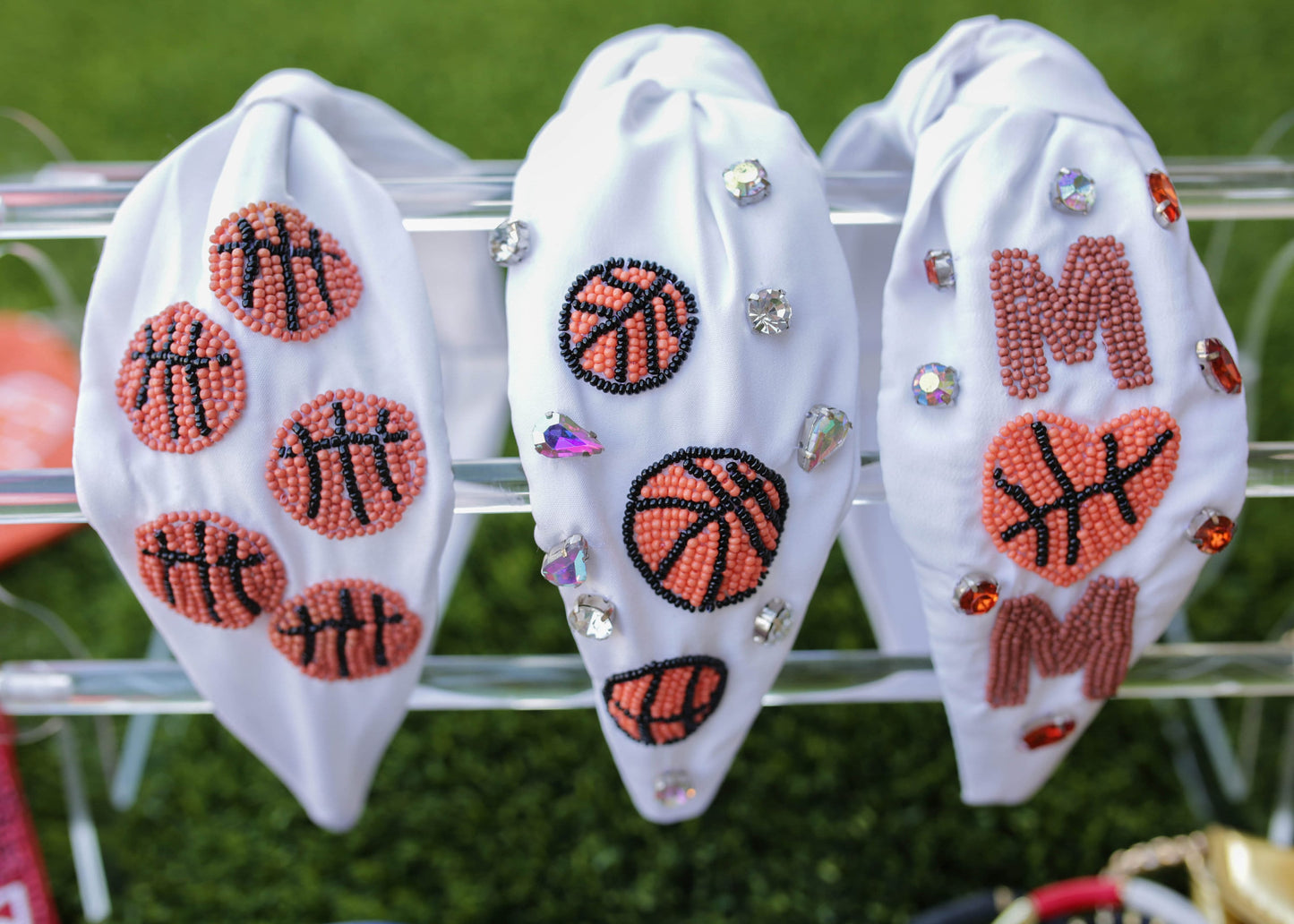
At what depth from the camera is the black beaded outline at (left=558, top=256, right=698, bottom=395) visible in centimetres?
58

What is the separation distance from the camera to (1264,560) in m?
1.52

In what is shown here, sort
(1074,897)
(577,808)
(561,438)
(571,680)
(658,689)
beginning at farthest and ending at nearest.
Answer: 1. (577,808)
2. (1074,897)
3. (571,680)
4. (658,689)
5. (561,438)

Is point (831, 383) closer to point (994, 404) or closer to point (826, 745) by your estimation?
point (994, 404)

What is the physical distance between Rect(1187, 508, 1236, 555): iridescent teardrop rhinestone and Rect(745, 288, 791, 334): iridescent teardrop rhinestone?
312 mm

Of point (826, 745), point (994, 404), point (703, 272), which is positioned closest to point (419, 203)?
point (703, 272)

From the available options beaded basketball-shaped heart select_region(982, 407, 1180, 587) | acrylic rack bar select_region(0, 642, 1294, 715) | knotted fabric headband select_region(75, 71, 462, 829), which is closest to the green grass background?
acrylic rack bar select_region(0, 642, 1294, 715)

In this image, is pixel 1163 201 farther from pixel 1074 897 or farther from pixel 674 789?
pixel 1074 897

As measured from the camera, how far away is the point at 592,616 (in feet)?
2.04

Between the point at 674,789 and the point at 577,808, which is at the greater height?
the point at 674,789

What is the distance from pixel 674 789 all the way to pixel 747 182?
1.52 feet

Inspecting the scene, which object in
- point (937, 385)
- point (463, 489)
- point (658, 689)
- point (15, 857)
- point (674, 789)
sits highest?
point (937, 385)

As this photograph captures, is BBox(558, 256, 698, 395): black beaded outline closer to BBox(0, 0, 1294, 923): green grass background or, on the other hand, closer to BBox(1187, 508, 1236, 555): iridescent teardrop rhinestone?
BBox(1187, 508, 1236, 555): iridescent teardrop rhinestone

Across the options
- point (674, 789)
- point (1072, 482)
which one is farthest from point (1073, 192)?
point (674, 789)

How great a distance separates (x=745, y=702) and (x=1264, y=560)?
121cm
